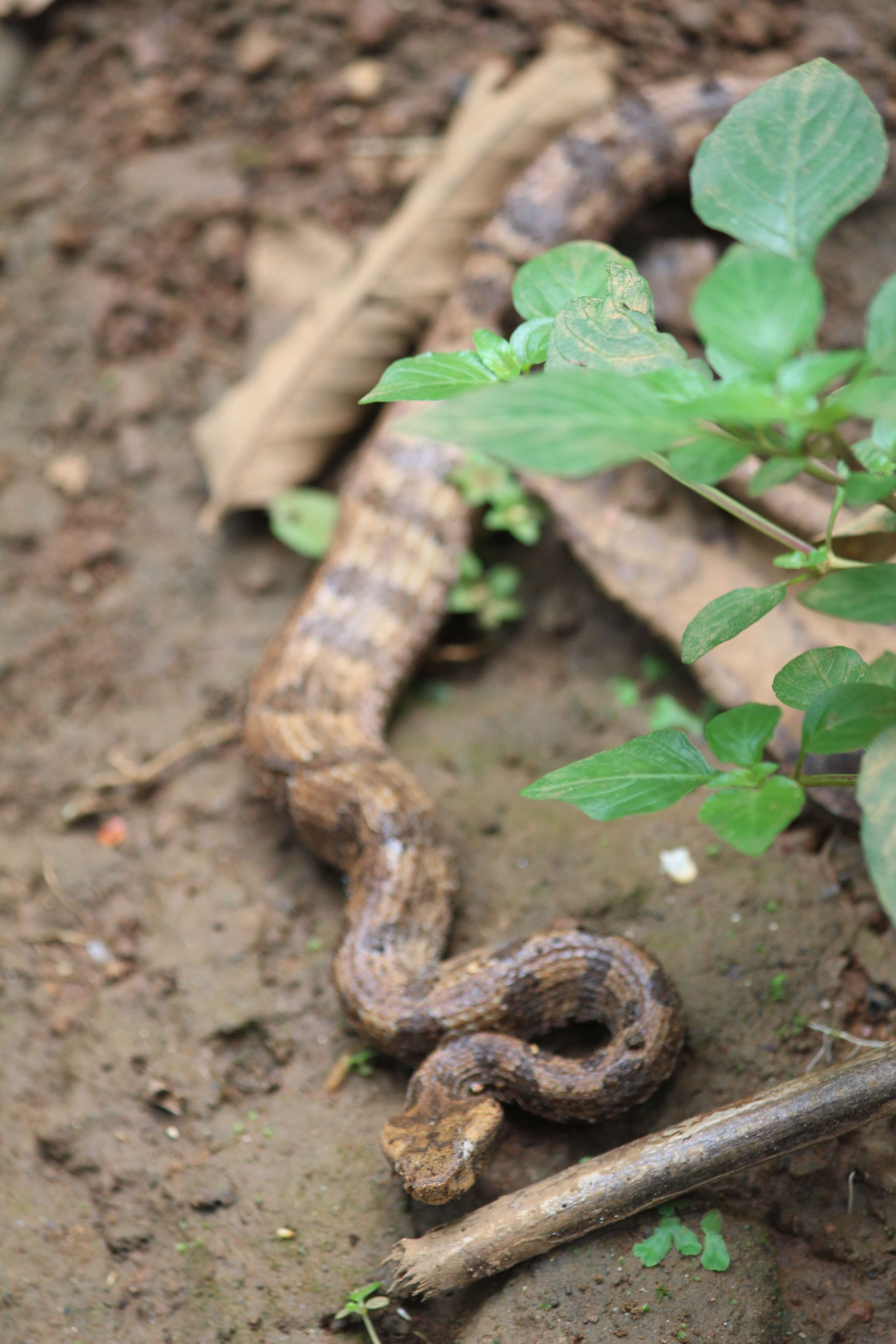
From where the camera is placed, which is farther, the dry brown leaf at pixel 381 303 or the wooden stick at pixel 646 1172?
the dry brown leaf at pixel 381 303

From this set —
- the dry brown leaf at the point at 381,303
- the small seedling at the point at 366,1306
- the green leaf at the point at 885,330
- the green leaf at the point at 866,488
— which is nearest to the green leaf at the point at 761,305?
the green leaf at the point at 885,330

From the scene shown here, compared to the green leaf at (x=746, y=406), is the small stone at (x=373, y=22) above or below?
below

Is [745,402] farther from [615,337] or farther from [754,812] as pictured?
[754,812]

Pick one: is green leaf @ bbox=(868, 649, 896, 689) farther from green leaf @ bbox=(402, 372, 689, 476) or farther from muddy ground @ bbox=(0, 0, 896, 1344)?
muddy ground @ bbox=(0, 0, 896, 1344)

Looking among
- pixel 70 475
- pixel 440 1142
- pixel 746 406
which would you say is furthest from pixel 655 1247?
pixel 70 475

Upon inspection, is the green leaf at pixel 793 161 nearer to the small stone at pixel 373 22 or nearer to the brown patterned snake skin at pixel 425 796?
the brown patterned snake skin at pixel 425 796
